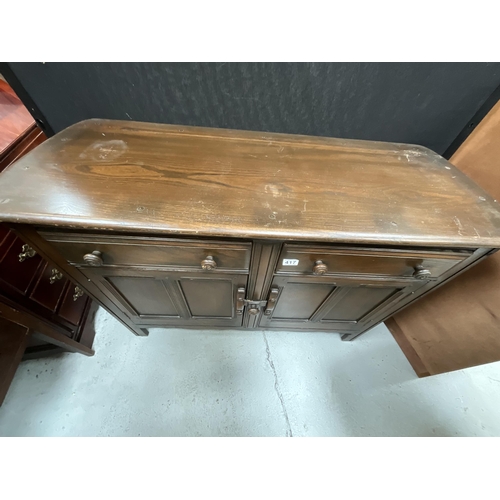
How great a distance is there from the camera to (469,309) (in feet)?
2.95

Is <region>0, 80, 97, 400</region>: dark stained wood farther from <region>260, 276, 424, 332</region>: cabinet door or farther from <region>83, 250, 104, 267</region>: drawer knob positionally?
<region>260, 276, 424, 332</region>: cabinet door

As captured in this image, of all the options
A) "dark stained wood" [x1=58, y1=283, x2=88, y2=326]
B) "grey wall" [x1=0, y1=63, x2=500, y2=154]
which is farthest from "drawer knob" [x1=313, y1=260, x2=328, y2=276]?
"dark stained wood" [x1=58, y1=283, x2=88, y2=326]

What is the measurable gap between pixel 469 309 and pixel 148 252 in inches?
47.4

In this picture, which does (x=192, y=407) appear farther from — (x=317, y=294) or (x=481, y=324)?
(x=481, y=324)

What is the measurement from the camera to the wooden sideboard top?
469 mm

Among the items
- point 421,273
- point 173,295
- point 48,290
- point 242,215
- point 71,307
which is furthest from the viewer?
point 71,307

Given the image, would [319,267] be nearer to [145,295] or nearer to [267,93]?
[145,295]

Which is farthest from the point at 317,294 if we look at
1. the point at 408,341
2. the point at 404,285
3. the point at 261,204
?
the point at 408,341

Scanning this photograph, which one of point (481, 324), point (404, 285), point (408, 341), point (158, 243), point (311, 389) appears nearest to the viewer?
point (158, 243)

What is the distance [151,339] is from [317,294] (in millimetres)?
913

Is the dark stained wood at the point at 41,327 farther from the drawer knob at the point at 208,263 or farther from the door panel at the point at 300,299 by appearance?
the door panel at the point at 300,299

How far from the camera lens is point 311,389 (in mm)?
1084

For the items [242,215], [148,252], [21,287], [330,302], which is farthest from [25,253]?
[330,302]

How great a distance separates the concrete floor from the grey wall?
1018 mm
